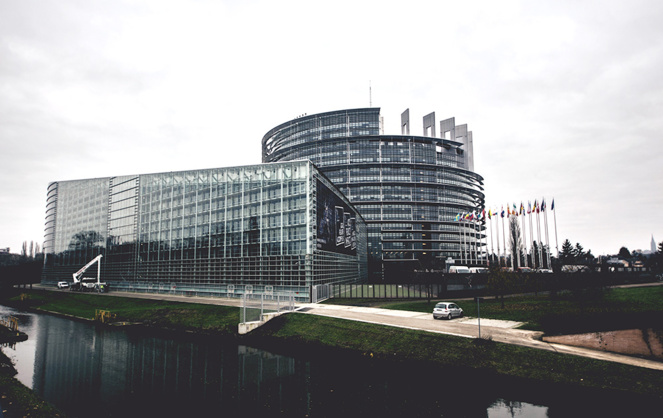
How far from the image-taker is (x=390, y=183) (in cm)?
15662

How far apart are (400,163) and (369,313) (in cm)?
11850

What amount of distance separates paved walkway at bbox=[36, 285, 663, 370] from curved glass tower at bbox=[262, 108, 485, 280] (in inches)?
4191

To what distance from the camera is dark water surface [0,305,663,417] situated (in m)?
21.2

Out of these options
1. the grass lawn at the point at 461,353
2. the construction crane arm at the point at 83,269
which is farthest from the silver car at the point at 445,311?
the construction crane arm at the point at 83,269

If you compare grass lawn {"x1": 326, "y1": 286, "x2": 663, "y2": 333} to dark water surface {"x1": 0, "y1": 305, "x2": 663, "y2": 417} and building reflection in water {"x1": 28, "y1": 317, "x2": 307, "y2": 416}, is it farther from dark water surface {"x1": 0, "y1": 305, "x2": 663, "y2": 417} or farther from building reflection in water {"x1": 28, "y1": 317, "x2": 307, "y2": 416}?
building reflection in water {"x1": 28, "y1": 317, "x2": 307, "y2": 416}

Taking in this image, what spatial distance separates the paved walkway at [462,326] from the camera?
25.3 metres

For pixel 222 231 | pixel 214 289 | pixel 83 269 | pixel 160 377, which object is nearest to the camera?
pixel 160 377

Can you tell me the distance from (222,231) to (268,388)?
4572 centimetres

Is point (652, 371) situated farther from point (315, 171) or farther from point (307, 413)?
point (315, 171)

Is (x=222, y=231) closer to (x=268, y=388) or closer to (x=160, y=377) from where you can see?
(x=160, y=377)

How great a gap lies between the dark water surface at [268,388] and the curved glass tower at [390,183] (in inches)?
4815

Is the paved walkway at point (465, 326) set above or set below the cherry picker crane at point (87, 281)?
below

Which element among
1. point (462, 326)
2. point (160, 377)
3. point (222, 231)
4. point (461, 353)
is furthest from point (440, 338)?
point (222, 231)

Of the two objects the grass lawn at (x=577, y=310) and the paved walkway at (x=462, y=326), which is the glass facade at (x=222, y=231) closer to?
the paved walkway at (x=462, y=326)
